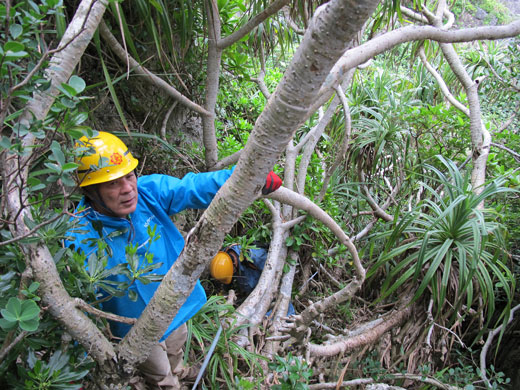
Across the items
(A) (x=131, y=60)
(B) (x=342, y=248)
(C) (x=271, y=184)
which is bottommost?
(B) (x=342, y=248)

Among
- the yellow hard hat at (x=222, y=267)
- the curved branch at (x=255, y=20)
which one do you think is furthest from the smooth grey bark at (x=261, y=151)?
the yellow hard hat at (x=222, y=267)

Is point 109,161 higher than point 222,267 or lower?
higher

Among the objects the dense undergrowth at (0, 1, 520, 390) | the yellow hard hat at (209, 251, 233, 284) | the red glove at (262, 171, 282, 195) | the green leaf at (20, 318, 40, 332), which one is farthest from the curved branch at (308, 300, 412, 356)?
the green leaf at (20, 318, 40, 332)

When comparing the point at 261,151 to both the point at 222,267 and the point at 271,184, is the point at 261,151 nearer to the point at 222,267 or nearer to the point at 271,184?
the point at 271,184

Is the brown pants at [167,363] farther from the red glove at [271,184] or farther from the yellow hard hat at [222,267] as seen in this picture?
the red glove at [271,184]

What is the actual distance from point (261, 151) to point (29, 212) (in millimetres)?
685

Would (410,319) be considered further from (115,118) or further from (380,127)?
(115,118)

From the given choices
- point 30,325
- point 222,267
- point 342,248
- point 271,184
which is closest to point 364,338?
point 342,248

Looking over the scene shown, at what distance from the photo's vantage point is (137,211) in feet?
5.25

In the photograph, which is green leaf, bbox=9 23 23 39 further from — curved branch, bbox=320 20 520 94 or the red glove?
the red glove

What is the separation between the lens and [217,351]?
2.01 meters

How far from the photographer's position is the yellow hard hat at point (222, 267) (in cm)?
254

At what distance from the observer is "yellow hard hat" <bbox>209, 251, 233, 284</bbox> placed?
2545 millimetres

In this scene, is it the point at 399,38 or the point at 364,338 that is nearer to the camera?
the point at 399,38
